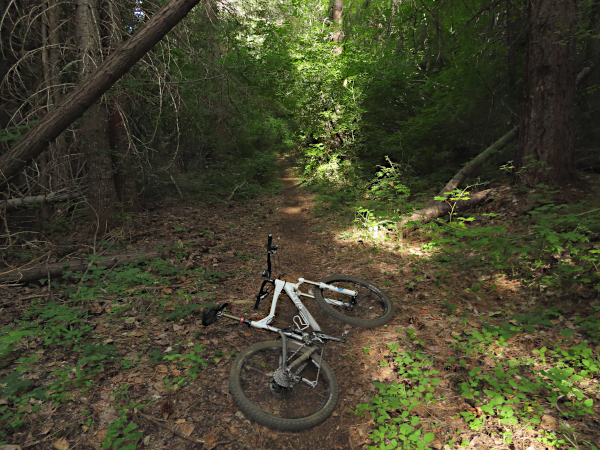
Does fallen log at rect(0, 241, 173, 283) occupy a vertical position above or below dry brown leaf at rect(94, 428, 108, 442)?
above

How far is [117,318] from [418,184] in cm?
816

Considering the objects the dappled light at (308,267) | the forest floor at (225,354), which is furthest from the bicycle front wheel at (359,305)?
the forest floor at (225,354)

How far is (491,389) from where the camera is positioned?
283 centimetres

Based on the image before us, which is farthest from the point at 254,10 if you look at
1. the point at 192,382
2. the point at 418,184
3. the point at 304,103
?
the point at 192,382

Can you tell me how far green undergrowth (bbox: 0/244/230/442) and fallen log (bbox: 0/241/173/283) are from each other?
117mm

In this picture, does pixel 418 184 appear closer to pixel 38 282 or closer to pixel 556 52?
pixel 556 52

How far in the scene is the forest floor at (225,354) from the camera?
2.47m

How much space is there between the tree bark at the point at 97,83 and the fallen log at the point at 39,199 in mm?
1615

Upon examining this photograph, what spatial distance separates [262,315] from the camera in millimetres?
4230

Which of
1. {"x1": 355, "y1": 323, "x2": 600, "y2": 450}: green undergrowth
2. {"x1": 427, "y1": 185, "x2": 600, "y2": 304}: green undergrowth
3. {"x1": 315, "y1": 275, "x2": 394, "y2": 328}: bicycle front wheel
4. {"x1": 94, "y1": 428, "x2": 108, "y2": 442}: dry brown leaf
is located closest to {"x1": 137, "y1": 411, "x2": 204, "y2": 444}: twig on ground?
{"x1": 94, "y1": 428, "x2": 108, "y2": 442}: dry brown leaf

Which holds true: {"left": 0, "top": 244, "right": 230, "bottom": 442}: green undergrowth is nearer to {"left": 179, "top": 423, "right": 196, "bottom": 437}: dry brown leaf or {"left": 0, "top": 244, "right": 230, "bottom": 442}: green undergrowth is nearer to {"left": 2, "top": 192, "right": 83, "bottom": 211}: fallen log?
{"left": 179, "top": 423, "right": 196, "bottom": 437}: dry brown leaf

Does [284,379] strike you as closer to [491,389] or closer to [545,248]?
[491,389]

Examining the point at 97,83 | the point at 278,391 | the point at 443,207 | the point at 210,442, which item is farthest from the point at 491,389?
the point at 97,83

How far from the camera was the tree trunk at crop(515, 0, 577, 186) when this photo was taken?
5293 mm
